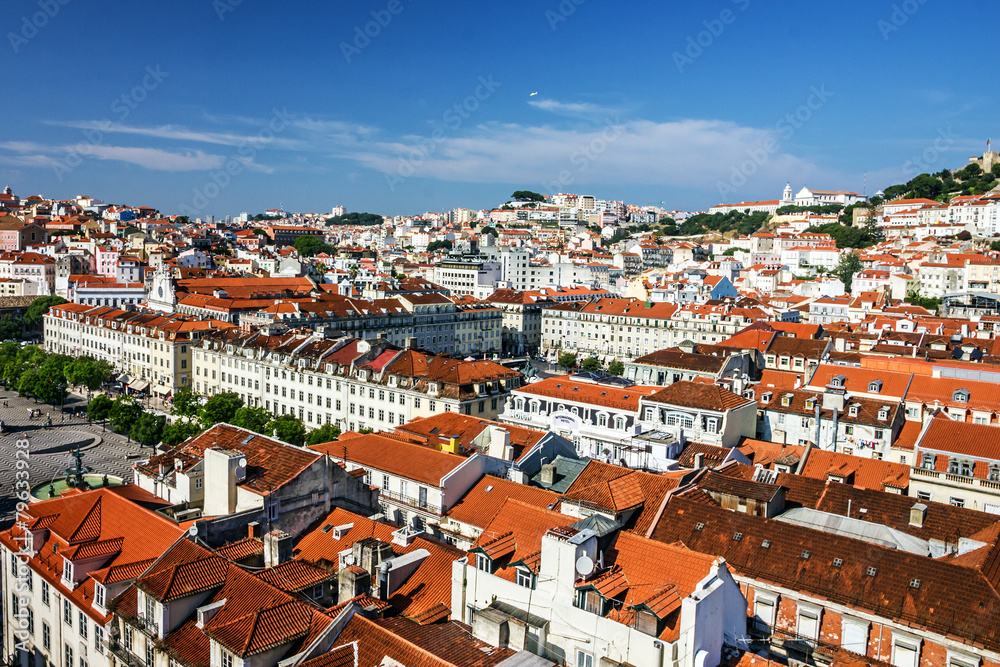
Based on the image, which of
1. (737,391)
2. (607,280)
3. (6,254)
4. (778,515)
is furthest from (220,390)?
(607,280)

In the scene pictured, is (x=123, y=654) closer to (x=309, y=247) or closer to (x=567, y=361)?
(x=567, y=361)

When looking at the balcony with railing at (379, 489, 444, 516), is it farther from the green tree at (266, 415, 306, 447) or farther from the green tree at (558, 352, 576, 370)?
the green tree at (558, 352, 576, 370)

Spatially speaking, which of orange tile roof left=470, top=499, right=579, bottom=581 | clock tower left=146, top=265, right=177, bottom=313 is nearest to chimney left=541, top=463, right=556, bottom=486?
orange tile roof left=470, top=499, right=579, bottom=581

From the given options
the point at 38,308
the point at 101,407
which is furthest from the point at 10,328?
the point at 101,407

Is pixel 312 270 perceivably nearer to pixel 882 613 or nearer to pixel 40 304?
pixel 40 304

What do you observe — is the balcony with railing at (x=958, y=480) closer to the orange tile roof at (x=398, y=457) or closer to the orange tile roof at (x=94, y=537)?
the orange tile roof at (x=398, y=457)
